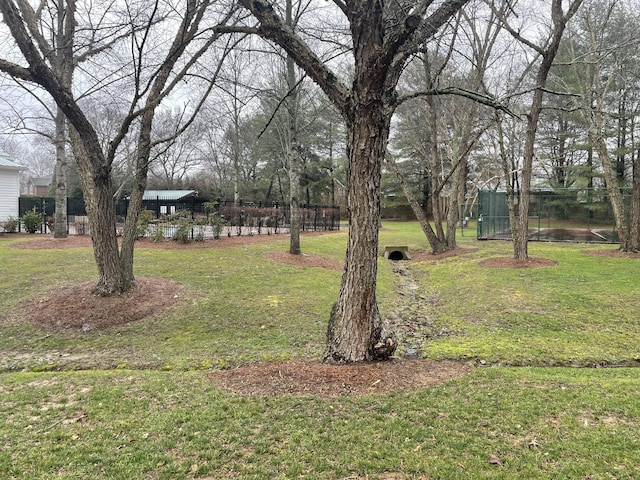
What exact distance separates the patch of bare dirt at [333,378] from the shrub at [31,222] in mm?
15854

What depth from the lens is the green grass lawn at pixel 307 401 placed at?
2.38m

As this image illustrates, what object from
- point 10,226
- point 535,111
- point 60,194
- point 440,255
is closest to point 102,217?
point 60,194

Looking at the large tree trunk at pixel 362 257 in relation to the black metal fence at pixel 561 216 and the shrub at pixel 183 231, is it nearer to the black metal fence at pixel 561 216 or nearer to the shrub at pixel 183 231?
the shrub at pixel 183 231

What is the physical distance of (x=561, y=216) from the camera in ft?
83.8

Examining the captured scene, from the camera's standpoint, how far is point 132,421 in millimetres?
2947

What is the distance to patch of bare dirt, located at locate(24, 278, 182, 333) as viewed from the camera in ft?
20.8

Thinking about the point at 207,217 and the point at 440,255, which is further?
the point at 207,217

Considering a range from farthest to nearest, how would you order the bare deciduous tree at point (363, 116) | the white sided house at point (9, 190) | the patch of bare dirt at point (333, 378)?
the white sided house at point (9, 190) < the bare deciduous tree at point (363, 116) < the patch of bare dirt at point (333, 378)

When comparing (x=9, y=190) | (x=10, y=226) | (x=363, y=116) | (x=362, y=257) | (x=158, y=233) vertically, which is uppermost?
(x=9, y=190)

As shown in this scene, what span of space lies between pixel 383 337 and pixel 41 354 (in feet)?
14.9

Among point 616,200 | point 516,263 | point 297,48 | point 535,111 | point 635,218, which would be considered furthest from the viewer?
point 616,200

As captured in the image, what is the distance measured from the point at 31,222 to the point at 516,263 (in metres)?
17.7

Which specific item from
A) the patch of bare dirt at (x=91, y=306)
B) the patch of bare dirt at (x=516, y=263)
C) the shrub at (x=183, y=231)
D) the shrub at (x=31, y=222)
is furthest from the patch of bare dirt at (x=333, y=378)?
the shrub at (x=31, y=222)

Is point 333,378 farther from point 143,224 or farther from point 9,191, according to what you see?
point 9,191
